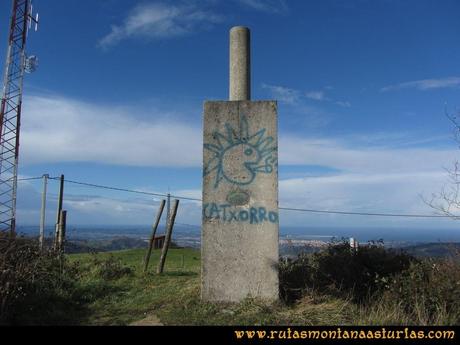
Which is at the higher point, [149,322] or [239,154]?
[239,154]

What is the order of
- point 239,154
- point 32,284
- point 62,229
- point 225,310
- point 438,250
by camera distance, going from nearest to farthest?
point 225,310, point 239,154, point 32,284, point 438,250, point 62,229

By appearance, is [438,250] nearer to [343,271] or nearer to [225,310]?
[343,271]

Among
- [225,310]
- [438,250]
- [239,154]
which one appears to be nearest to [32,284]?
[225,310]

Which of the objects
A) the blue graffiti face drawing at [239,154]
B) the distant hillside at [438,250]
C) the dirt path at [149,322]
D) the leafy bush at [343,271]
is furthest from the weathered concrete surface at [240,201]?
the distant hillside at [438,250]

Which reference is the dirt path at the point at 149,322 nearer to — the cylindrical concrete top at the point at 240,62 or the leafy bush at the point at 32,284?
the leafy bush at the point at 32,284

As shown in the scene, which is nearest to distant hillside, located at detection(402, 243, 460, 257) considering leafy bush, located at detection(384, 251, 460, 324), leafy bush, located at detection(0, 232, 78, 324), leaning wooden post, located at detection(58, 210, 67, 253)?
leafy bush, located at detection(384, 251, 460, 324)

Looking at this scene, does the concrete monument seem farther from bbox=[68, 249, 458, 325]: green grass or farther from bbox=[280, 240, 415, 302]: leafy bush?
bbox=[280, 240, 415, 302]: leafy bush

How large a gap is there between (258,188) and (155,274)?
468 cm

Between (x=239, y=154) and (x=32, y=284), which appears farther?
(x=32, y=284)

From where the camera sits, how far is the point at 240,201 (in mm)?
7246

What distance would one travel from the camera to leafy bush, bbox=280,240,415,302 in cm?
760

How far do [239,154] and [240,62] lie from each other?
1.54m

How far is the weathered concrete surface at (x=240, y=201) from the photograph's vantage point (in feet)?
23.5

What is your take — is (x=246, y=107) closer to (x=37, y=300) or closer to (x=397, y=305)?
(x=397, y=305)
